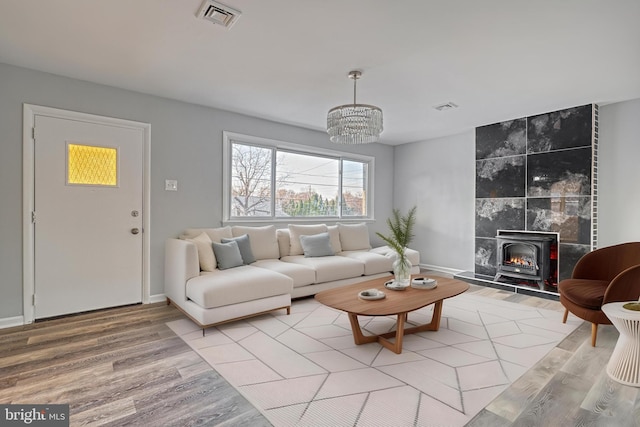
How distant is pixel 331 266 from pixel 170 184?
7.42ft

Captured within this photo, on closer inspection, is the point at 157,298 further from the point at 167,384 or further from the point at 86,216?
the point at 167,384

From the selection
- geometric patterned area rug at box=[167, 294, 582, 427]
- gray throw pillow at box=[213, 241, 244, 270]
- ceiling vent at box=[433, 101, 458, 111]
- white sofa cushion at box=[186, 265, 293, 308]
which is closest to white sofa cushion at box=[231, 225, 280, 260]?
gray throw pillow at box=[213, 241, 244, 270]

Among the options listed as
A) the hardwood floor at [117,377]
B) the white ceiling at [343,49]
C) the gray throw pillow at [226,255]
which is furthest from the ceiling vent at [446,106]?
the hardwood floor at [117,377]

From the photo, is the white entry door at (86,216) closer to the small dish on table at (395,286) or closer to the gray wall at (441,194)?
the small dish on table at (395,286)

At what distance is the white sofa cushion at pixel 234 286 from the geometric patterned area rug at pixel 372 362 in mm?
285

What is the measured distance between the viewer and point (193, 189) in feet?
13.7

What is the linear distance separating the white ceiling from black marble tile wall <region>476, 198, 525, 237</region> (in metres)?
1.48

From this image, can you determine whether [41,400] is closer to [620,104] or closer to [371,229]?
[371,229]

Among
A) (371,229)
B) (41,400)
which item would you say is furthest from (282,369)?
(371,229)

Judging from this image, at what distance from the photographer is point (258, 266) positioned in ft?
13.0

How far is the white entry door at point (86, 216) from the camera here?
128 inches

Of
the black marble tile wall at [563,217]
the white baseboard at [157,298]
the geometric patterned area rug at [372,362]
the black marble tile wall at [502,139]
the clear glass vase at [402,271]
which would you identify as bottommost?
the geometric patterned area rug at [372,362]

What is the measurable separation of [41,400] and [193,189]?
2.67 m

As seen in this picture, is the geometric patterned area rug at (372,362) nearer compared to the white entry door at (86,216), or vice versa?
the geometric patterned area rug at (372,362)
